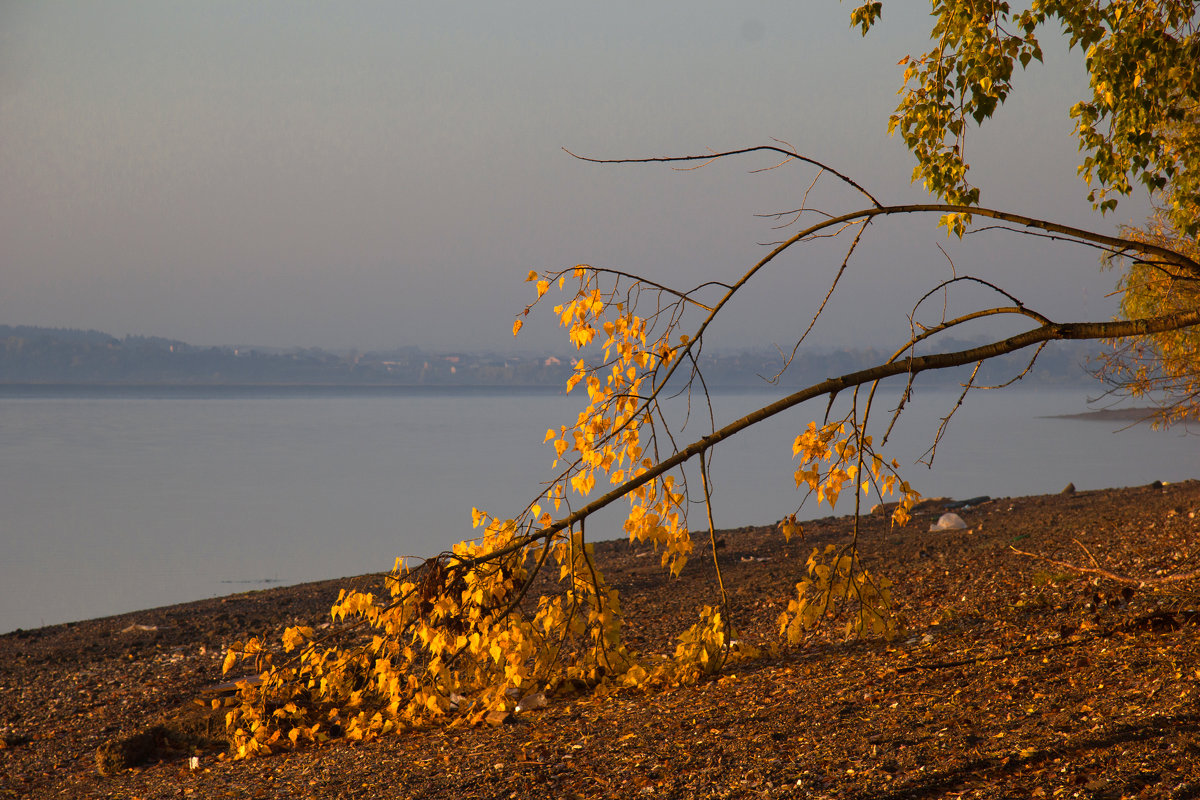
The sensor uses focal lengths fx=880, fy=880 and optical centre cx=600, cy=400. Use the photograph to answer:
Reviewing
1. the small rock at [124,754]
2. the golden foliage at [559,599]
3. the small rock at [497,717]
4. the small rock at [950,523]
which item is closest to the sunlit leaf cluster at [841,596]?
the golden foliage at [559,599]

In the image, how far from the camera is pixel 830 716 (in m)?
3.63

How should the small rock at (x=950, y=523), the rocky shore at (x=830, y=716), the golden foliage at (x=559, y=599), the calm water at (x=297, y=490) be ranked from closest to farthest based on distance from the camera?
the rocky shore at (x=830, y=716) → the golden foliage at (x=559, y=599) → the small rock at (x=950, y=523) → the calm water at (x=297, y=490)

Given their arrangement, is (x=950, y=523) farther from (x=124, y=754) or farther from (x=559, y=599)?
(x=124, y=754)

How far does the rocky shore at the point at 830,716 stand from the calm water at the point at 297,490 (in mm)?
6116

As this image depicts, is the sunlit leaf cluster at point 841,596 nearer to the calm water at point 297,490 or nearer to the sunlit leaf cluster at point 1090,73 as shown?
the sunlit leaf cluster at point 1090,73

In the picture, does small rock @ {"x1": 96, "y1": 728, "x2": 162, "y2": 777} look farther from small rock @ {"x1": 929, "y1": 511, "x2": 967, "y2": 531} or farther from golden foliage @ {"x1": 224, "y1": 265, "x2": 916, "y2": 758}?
small rock @ {"x1": 929, "y1": 511, "x2": 967, "y2": 531}

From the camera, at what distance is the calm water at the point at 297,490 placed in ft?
46.1

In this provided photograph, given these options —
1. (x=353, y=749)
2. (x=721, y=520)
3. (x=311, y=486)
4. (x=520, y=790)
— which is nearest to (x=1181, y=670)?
(x=520, y=790)

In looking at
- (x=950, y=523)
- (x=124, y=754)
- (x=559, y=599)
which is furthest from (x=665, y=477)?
(x=950, y=523)

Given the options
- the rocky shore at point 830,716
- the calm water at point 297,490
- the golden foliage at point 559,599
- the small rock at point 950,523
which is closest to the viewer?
the rocky shore at point 830,716

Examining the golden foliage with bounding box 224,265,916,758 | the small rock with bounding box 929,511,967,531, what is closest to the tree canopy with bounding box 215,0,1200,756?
the golden foliage with bounding box 224,265,916,758

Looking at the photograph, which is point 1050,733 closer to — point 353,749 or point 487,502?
point 353,749

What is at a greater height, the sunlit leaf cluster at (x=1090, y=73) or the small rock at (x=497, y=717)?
the sunlit leaf cluster at (x=1090, y=73)

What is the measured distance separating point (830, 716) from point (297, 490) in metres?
22.6
